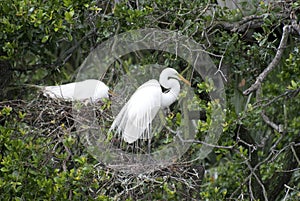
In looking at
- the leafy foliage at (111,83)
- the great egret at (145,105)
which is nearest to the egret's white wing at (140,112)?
the great egret at (145,105)

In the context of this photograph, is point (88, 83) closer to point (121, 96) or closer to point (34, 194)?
point (121, 96)

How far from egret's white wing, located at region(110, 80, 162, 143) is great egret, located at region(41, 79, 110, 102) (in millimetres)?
149

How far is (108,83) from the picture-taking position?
3824 mm

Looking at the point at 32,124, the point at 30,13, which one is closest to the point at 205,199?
the point at 32,124

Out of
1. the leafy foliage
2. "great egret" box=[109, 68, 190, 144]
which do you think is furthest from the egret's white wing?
the leafy foliage

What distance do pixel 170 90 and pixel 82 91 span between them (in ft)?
1.44

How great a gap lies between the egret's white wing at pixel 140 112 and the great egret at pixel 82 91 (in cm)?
15

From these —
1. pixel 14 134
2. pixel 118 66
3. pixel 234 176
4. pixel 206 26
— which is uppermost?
pixel 206 26

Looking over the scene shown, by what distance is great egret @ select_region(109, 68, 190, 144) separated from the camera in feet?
11.4

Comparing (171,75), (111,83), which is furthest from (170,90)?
(111,83)

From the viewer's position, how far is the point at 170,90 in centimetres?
356

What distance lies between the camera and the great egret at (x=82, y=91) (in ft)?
11.6

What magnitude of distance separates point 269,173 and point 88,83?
1244 millimetres

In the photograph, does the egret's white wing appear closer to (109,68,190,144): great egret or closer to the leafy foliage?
(109,68,190,144): great egret
